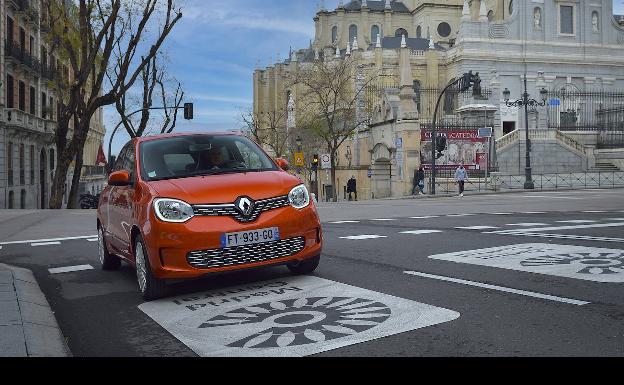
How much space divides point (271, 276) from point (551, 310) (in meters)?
3.00

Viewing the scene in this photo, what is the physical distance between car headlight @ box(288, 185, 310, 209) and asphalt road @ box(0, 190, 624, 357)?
820mm

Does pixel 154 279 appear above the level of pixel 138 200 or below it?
below

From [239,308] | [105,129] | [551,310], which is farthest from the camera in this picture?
[105,129]

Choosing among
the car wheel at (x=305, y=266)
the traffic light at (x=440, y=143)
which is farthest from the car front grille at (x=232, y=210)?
the traffic light at (x=440, y=143)

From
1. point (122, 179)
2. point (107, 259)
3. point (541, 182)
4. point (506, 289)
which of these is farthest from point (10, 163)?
point (506, 289)

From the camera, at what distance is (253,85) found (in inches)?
4250

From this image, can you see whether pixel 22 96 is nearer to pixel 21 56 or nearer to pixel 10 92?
pixel 10 92

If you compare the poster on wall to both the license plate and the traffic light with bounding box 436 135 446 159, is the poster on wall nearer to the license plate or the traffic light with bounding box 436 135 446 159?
the traffic light with bounding box 436 135 446 159

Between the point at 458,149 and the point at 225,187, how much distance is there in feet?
104

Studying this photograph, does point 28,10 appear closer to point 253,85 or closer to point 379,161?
point 379,161

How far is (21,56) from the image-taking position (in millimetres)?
35500
